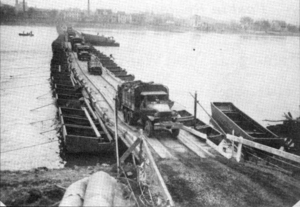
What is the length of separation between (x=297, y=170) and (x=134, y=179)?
7095 millimetres

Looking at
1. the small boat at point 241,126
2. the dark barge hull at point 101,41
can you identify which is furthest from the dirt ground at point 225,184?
the dark barge hull at point 101,41

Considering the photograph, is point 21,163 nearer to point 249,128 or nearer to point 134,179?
point 134,179

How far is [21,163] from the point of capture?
18250 millimetres

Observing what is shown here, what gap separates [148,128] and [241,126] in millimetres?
7956

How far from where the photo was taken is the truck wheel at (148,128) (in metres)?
17.0

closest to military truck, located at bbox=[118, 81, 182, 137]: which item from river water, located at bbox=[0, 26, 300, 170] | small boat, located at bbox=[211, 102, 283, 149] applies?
small boat, located at bbox=[211, 102, 283, 149]

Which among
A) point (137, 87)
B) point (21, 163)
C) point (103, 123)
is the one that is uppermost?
point (137, 87)

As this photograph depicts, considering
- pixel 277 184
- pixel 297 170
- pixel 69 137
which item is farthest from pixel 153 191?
pixel 69 137

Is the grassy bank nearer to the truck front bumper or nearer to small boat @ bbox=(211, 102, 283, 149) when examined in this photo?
the truck front bumper

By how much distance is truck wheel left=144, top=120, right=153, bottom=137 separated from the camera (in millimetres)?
16983

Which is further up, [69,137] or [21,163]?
[69,137]

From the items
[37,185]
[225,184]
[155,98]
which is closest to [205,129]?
[155,98]

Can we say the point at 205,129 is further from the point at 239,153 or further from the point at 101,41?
the point at 101,41

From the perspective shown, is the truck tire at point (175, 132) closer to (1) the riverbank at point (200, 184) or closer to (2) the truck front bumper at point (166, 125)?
(2) the truck front bumper at point (166, 125)
